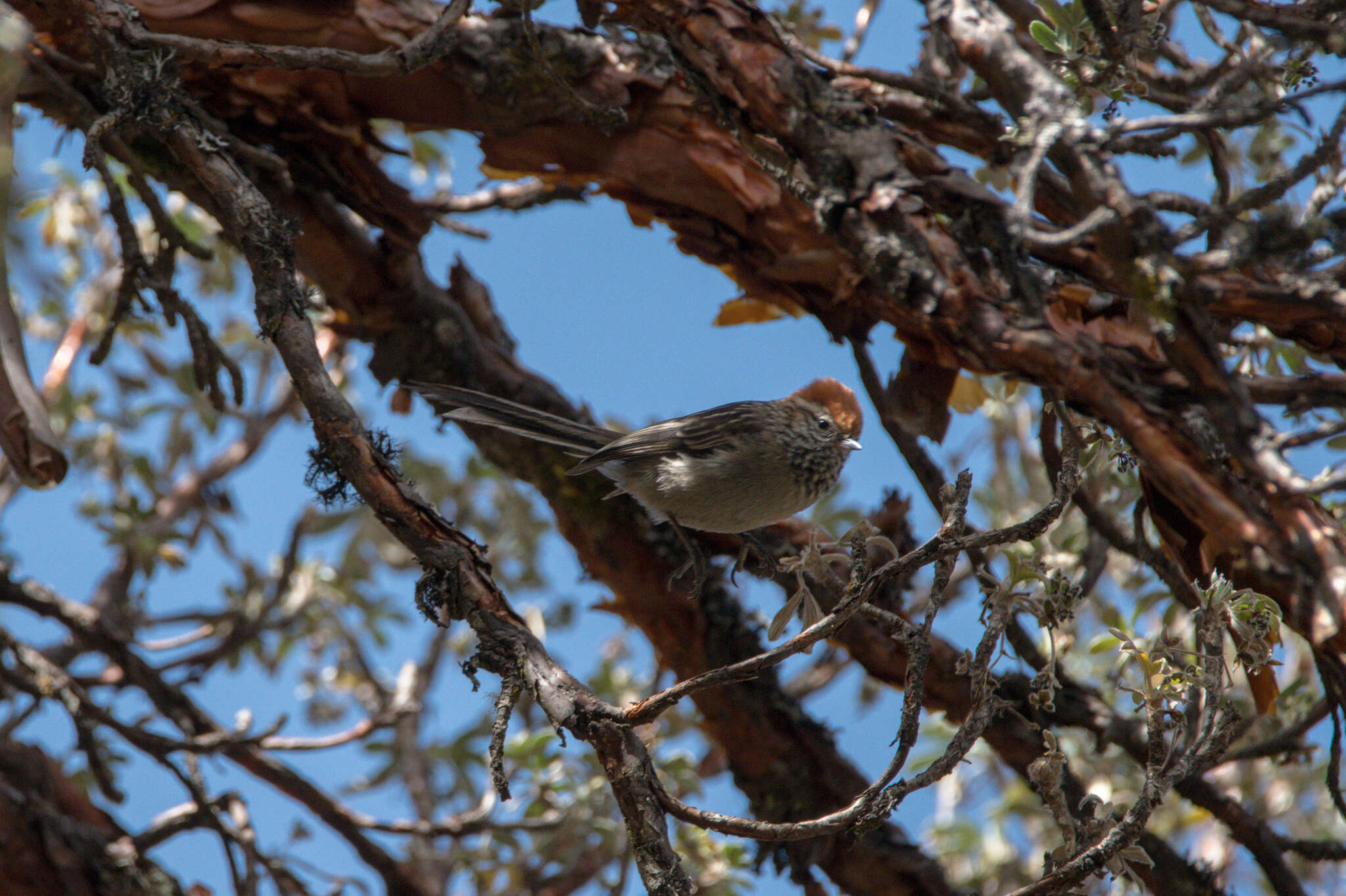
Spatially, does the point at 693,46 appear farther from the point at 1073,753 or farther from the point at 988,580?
the point at 1073,753

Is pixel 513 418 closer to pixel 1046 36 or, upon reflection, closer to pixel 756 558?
pixel 756 558

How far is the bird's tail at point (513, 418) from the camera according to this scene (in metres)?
3.20

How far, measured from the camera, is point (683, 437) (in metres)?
3.48

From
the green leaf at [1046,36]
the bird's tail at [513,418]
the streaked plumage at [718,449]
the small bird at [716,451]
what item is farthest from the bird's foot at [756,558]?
the green leaf at [1046,36]

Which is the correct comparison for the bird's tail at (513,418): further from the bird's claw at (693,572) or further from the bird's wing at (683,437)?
the bird's claw at (693,572)

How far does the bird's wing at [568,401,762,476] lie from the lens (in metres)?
3.33

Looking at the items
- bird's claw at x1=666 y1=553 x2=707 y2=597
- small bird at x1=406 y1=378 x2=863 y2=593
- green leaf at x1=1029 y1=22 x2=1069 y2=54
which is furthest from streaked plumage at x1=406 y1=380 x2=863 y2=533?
green leaf at x1=1029 y1=22 x2=1069 y2=54

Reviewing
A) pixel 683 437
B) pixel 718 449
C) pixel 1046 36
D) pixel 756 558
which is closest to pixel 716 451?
pixel 718 449

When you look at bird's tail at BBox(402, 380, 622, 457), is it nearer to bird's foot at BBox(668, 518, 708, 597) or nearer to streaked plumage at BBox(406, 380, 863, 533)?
streaked plumage at BBox(406, 380, 863, 533)

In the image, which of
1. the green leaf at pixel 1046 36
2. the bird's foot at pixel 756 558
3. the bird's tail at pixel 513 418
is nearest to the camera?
the green leaf at pixel 1046 36

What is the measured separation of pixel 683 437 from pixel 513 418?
1.84 ft

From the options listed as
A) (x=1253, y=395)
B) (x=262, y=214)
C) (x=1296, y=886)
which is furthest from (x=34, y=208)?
(x=1296, y=886)

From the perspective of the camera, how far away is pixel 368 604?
18.4 ft

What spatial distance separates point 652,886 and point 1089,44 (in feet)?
7.01
